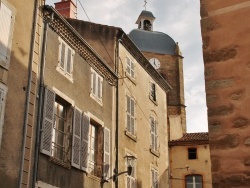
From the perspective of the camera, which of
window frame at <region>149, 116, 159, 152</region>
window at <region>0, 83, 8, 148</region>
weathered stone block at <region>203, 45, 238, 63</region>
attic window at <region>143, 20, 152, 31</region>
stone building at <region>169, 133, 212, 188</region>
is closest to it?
weathered stone block at <region>203, 45, 238, 63</region>

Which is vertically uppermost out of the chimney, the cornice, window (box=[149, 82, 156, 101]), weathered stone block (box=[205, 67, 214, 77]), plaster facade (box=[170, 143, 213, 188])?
the chimney

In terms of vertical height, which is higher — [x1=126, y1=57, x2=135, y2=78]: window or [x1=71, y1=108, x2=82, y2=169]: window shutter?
[x1=126, y1=57, x2=135, y2=78]: window

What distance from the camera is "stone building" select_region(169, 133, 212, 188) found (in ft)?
83.1

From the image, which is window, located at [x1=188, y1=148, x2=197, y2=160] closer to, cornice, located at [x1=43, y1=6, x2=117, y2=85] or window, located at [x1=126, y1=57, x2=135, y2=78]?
window, located at [x1=126, y1=57, x2=135, y2=78]

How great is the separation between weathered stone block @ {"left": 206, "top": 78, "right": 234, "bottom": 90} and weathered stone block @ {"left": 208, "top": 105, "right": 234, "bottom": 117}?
0.29 meters

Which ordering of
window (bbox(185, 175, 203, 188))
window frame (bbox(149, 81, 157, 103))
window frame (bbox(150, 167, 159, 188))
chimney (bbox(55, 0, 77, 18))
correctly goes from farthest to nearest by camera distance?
window (bbox(185, 175, 203, 188)) → window frame (bbox(149, 81, 157, 103)) → window frame (bbox(150, 167, 159, 188)) → chimney (bbox(55, 0, 77, 18))

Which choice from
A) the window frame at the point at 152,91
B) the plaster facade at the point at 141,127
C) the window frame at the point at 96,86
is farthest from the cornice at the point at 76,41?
the window frame at the point at 152,91

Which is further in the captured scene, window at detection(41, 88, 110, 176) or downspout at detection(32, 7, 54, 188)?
window at detection(41, 88, 110, 176)

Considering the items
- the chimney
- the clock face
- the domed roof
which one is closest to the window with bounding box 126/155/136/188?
the chimney

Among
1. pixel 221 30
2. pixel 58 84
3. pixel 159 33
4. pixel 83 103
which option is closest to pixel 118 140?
pixel 83 103

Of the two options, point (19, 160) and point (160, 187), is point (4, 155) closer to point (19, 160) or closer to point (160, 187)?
point (19, 160)

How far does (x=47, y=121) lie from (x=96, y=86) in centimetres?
382

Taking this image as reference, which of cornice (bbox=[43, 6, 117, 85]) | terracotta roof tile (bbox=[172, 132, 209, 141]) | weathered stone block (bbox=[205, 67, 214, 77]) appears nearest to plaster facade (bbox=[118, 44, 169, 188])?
cornice (bbox=[43, 6, 117, 85])

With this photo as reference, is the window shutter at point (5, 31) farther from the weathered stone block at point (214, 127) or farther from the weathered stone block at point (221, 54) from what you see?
the weathered stone block at point (214, 127)
